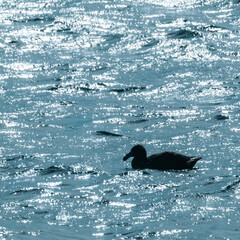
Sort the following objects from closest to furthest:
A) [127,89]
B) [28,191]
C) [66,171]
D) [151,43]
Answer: [28,191], [66,171], [127,89], [151,43]

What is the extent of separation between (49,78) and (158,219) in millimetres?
11956

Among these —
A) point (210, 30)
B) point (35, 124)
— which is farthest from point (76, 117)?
point (210, 30)

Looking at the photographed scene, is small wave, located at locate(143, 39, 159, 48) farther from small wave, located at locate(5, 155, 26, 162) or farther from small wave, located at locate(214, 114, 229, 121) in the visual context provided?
small wave, located at locate(5, 155, 26, 162)

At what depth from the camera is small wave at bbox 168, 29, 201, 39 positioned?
95.7 ft

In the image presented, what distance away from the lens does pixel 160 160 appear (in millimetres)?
16344

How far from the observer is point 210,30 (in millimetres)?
29766

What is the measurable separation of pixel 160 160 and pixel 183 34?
13.6m

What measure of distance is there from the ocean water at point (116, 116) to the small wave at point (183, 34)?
0.12 feet

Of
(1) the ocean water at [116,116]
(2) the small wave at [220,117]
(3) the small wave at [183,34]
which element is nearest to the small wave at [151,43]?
(1) the ocean water at [116,116]

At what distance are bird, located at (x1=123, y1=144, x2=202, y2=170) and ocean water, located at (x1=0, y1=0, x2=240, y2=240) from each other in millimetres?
182

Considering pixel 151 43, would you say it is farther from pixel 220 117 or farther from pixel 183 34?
pixel 220 117

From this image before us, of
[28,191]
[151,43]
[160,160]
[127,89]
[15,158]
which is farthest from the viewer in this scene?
[151,43]

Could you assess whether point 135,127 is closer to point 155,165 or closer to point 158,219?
point 155,165

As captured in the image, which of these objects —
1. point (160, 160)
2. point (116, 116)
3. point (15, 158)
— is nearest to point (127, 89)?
point (116, 116)
